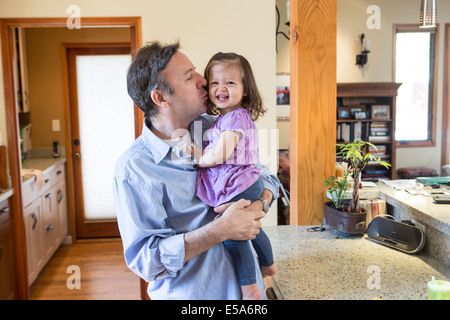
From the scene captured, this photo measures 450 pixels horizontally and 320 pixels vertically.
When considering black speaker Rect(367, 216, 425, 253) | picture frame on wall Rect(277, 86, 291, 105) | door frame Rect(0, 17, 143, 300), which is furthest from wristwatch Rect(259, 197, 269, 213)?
picture frame on wall Rect(277, 86, 291, 105)

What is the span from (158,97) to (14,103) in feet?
6.95

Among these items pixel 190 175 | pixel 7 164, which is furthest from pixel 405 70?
pixel 190 175

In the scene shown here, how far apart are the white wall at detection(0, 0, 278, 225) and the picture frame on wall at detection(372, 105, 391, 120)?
2.76 metres

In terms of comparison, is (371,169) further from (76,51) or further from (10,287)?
(10,287)

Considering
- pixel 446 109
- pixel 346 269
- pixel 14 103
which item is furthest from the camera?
pixel 446 109

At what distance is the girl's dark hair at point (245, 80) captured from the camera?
1159 millimetres

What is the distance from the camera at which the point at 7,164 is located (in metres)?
2.79

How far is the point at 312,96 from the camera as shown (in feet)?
5.86

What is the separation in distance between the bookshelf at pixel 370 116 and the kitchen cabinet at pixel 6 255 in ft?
11.7

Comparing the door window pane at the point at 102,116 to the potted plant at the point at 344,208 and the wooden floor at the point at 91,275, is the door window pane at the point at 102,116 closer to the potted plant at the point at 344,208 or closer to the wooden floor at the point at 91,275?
the wooden floor at the point at 91,275

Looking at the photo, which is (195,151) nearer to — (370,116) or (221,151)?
(221,151)

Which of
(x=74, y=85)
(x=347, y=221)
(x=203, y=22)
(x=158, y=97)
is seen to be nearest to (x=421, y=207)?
(x=347, y=221)

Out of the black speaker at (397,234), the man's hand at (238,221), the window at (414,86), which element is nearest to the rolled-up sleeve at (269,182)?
the man's hand at (238,221)

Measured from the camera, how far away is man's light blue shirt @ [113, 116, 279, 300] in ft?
3.06
